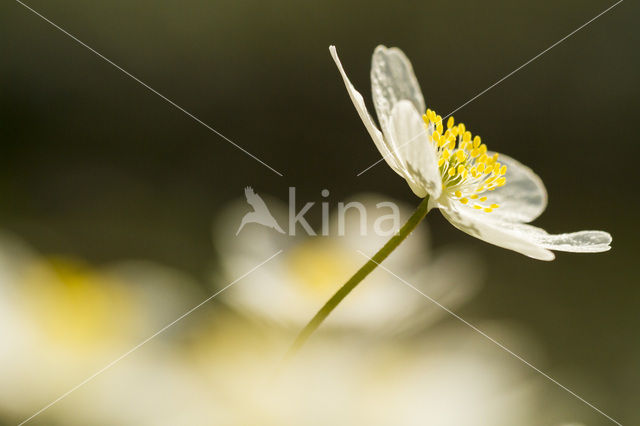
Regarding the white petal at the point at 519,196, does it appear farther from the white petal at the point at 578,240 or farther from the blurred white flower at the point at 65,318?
the blurred white flower at the point at 65,318

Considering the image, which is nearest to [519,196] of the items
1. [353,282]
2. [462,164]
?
[462,164]

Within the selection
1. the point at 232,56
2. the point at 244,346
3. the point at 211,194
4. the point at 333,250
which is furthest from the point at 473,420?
the point at 232,56

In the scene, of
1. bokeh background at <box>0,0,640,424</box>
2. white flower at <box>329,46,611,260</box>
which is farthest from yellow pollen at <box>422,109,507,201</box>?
bokeh background at <box>0,0,640,424</box>

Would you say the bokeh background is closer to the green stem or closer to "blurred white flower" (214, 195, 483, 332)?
"blurred white flower" (214, 195, 483, 332)

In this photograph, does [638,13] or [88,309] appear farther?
[638,13]

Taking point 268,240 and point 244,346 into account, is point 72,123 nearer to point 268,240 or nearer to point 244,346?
point 268,240
